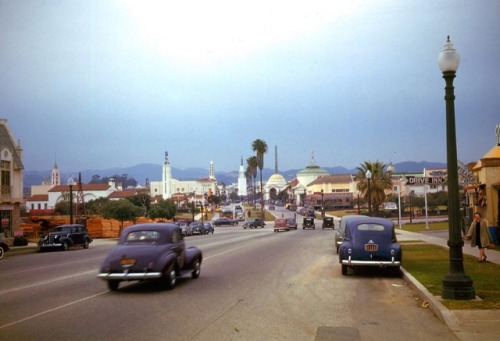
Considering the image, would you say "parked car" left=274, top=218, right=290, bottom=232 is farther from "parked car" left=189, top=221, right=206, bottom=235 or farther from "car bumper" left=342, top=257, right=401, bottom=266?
"car bumper" left=342, top=257, right=401, bottom=266

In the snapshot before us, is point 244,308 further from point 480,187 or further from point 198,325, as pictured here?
point 480,187

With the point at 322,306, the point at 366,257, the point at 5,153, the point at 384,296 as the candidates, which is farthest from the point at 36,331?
the point at 5,153

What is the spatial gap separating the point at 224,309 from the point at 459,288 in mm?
4651

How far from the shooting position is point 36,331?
9.05 meters

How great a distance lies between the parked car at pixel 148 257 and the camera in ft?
42.8

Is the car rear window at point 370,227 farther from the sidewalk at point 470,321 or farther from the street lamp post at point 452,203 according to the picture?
the sidewalk at point 470,321

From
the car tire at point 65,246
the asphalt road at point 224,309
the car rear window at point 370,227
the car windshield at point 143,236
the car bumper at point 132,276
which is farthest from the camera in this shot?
the car tire at point 65,246

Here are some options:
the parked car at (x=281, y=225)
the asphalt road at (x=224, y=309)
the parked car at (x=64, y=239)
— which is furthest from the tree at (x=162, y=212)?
the asphalt road at (x=224, y=309)

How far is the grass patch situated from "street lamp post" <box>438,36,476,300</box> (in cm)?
30

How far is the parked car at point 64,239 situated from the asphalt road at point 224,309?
18.9 m

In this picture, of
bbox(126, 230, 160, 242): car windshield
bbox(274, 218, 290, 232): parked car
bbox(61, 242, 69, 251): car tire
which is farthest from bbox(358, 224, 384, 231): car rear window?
bbox(274, 218, 290, 232): parked car

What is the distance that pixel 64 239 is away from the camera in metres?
36.0

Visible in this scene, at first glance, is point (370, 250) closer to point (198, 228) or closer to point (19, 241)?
point (19, 241)

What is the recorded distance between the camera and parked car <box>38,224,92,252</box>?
35.8m
